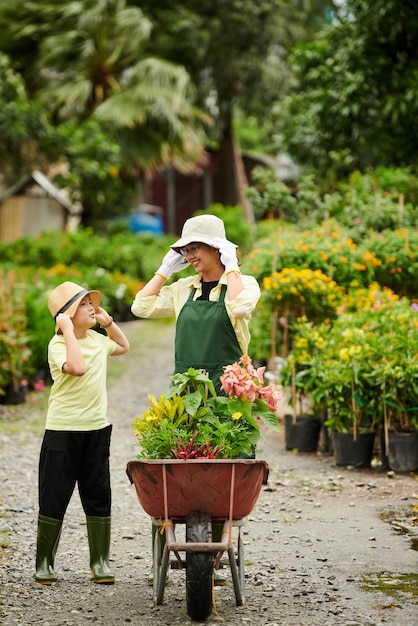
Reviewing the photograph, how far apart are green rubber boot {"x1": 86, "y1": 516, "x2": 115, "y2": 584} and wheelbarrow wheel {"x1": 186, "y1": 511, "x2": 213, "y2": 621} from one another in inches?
29.4

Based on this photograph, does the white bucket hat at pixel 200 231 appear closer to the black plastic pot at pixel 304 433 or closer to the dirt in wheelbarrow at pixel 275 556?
the dirt in wheelbarrow at pixel 275 556

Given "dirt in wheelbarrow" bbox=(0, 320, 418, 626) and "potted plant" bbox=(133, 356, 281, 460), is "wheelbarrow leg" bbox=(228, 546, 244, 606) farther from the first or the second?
"potted plant" bbox=(133, 356, 281, 460)

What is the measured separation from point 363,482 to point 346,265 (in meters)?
3.25

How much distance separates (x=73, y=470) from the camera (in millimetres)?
5098

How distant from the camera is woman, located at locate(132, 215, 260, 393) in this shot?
15.8ft

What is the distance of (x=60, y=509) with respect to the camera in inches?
198

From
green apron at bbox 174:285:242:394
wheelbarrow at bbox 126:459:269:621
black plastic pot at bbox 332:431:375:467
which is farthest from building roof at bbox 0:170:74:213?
wheelbarrow at bbox 126:459:269:621

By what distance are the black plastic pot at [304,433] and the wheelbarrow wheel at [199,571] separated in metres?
4.27

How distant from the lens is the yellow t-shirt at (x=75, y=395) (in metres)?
5.01

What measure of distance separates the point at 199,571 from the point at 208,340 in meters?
1.09

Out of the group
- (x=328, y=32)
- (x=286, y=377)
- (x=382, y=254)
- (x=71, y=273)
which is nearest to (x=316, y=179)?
(x=328, y=32)

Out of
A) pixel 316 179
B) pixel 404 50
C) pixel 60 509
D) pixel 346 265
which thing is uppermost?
pixel 404 50

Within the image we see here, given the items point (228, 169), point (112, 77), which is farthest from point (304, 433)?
point (228, 169)

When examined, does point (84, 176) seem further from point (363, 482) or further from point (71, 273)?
point (363, 482)
